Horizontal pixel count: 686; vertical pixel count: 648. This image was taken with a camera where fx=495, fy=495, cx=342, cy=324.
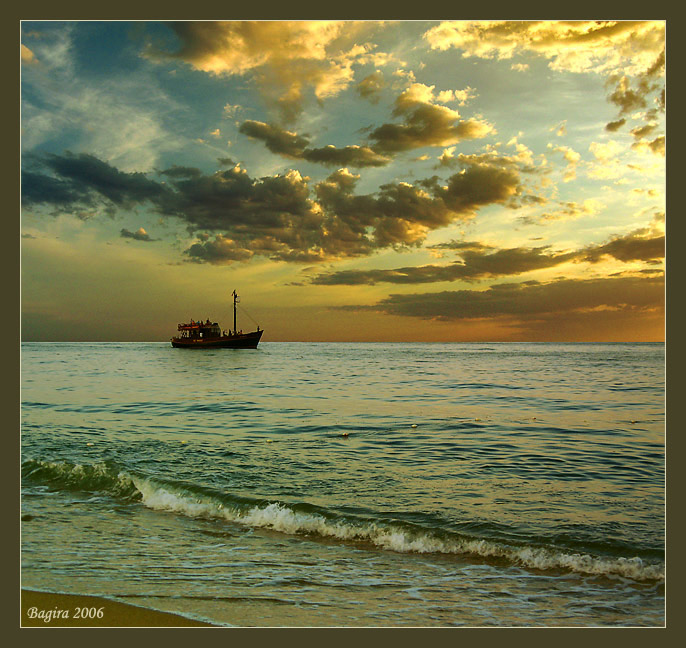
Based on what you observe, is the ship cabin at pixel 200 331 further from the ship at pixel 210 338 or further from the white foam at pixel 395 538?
the white foam at pixel 395 538

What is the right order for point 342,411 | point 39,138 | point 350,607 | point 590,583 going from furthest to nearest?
point 342,411 → point 39,138 → point 590,583 → point 350,607

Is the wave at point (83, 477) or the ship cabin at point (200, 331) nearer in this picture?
the wave at point (83, 477)

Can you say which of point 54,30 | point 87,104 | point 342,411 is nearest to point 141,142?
point 87,104

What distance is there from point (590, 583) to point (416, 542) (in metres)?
1.91

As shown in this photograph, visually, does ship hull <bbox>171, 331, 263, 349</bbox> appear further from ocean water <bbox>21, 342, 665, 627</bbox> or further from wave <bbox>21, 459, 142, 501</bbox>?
wave <bbox>21, 459, 142, 501</bbox>

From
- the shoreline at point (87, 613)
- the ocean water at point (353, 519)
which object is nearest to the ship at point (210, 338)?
the ocean water at point (353, 519)

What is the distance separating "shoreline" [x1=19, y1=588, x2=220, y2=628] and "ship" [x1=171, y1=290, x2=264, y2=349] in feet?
236

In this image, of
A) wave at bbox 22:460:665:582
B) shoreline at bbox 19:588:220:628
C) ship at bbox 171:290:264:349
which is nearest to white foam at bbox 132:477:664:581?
wave at bbox 22:460:665:582

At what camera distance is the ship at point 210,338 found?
76.2 metres

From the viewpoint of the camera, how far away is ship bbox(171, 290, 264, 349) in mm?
76188

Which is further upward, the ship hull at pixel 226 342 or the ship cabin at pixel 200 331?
the ship cabin at pixel 200 331

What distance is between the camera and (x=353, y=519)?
661 cm

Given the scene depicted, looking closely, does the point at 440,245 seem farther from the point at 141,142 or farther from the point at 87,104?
the point at 87,104

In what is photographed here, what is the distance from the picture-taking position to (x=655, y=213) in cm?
906
